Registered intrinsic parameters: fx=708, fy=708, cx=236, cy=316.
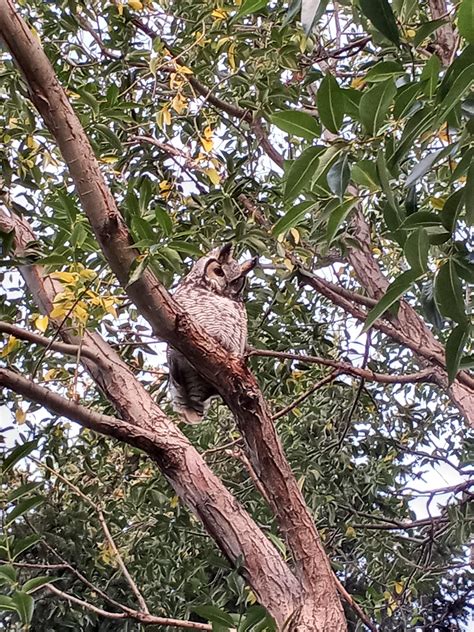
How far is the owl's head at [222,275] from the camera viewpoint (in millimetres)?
2229

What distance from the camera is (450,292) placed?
30.2 inches

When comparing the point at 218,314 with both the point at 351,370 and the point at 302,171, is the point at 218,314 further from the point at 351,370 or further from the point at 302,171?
the point at 302,171

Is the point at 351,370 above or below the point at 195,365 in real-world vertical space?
below

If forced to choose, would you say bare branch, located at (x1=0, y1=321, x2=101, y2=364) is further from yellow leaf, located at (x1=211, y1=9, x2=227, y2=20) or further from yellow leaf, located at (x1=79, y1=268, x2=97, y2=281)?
yellow leaf, located at (x1=211, y1=9, x2=227, y2=20)

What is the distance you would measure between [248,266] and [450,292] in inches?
52.6

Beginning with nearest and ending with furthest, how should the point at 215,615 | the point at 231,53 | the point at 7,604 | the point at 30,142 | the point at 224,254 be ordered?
the point at 7,604 → the point at 215,615 → the point at 30,142 → the point at 231,53 → the point at 224,254

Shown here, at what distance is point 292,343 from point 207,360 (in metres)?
0.89

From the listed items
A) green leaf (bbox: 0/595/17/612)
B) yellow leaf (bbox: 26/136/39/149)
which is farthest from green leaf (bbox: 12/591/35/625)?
yellow leaf (bbox: 26/136/39/149)

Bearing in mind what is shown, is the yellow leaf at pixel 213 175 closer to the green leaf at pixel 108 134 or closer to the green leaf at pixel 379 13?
the green leaf at pixel 108 134

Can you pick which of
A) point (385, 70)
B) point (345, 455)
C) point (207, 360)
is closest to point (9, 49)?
point (385, 70)

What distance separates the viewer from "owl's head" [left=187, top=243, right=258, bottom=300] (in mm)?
2229

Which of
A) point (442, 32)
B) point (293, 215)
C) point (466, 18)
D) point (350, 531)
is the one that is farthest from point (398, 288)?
point (350, 531)

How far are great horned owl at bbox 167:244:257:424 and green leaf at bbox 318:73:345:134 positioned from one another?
104 centimetres

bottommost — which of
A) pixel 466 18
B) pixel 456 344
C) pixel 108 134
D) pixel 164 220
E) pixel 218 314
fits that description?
pixel 456 344
